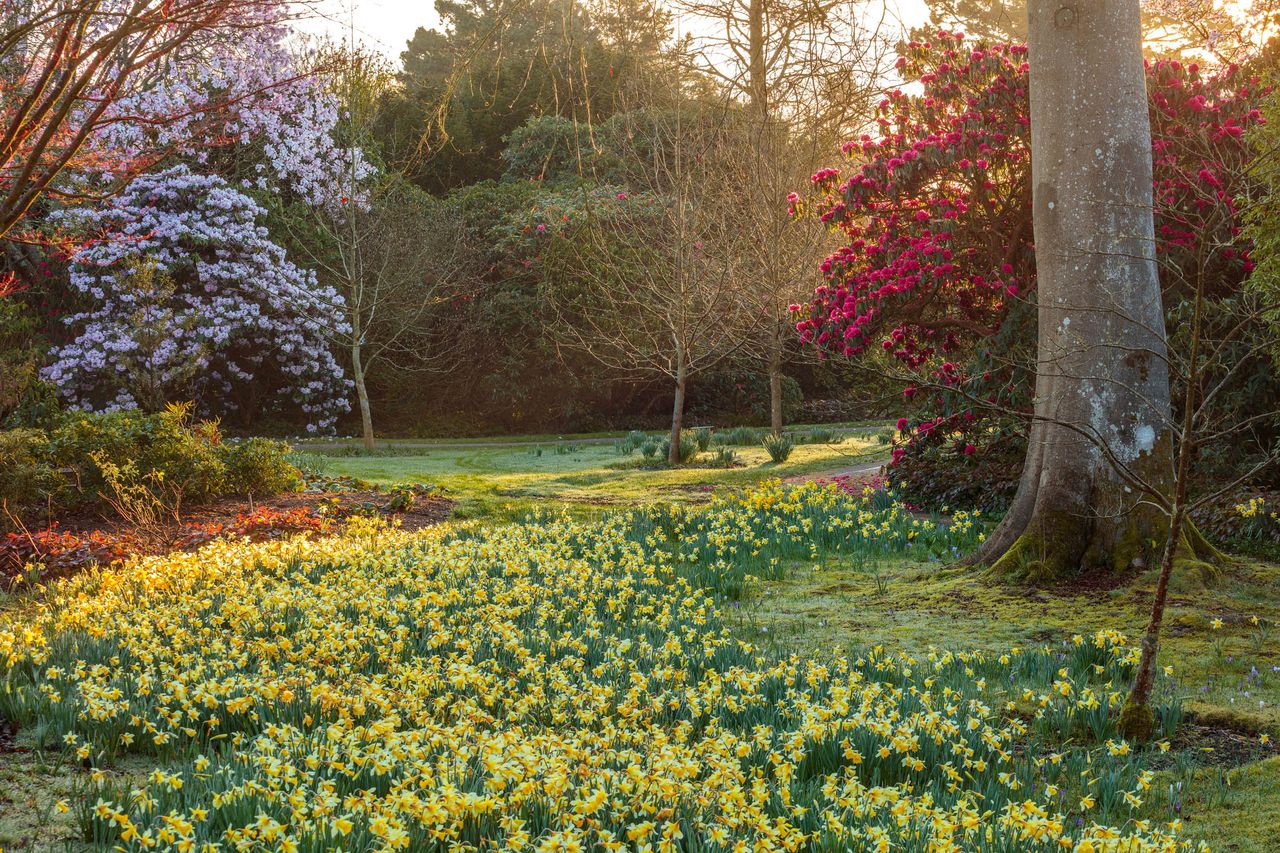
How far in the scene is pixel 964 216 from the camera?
34.9 feet

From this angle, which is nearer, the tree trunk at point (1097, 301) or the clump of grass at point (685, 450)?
the tree trunk at point (1097, 301)

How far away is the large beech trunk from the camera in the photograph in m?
6.52

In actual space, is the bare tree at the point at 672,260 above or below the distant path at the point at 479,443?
above

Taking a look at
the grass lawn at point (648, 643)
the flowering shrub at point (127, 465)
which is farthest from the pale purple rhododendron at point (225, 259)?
the grass lawn at point (648, 643)

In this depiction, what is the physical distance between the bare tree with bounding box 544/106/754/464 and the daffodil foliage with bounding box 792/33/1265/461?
3321 mm

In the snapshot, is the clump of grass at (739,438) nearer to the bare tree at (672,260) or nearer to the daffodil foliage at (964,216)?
the bare tree at (672,260)

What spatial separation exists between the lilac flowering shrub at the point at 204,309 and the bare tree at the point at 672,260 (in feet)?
17.2

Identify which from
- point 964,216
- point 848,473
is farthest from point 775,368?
point 964,216

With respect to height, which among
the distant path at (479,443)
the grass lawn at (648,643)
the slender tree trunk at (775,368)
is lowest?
the grass lawn at (648,643)

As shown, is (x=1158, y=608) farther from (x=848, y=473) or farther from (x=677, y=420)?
(x=677, y=420)

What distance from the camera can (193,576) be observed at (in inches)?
270

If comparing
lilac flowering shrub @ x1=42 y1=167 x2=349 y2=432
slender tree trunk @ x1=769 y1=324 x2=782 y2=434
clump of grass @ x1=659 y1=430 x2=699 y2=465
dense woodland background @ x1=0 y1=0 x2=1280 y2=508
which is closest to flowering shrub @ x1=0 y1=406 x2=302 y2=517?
dense woodland background @ x1=0 y1=0 x2=1280 y2=508

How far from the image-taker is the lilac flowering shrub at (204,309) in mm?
19562

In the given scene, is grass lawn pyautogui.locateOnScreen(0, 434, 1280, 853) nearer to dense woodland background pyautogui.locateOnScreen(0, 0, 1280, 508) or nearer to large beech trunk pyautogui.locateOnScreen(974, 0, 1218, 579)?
large beech trunk pyautogui.locateOnScreen(974, 0, 1218, 579)
